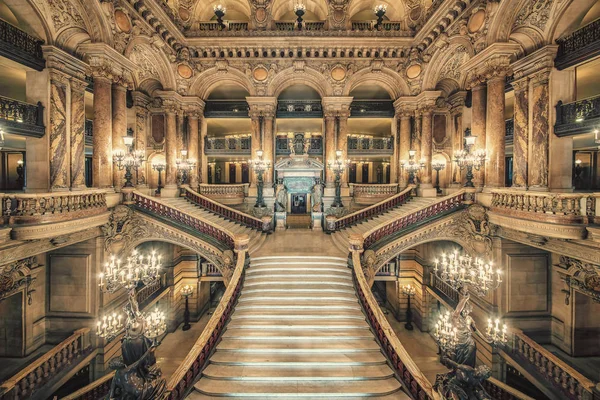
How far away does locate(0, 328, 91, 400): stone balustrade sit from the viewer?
286 inches

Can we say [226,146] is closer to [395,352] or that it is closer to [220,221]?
[220,221]

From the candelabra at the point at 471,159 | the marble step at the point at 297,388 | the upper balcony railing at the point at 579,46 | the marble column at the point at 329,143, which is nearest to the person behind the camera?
the marble step at the point at 297,388

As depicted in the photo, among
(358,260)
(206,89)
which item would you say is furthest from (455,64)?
(206,89)

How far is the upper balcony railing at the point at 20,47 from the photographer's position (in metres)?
8.53

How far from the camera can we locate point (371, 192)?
55.5 ft

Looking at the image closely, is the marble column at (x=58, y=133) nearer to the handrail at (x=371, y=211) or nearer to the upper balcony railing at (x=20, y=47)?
the upper balcony railing at (x=20, y=47)

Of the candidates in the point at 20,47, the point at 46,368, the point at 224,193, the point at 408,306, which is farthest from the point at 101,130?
the point at 408,306

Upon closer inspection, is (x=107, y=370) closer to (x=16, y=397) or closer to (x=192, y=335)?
(x=16, y=397)

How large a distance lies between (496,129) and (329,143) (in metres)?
8.76

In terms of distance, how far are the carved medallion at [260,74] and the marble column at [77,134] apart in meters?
8.80

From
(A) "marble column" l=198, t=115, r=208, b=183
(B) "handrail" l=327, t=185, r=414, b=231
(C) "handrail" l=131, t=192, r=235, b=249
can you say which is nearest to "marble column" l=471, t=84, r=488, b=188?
(B) "handrail" l=327, t=185, r=414, b=231

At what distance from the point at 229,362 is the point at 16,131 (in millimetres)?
9696

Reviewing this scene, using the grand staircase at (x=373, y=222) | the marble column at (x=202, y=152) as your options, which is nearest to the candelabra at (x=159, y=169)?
the marble column at (x=202, y=152)

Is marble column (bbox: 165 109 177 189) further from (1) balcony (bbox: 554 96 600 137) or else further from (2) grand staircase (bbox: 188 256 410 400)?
(1) balcony (bbox: 554 96 600 137)
